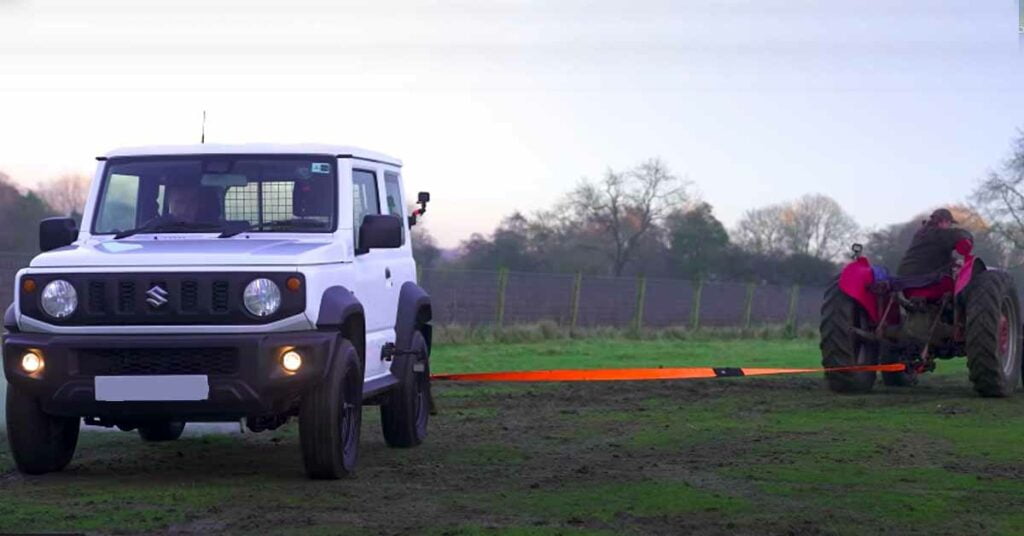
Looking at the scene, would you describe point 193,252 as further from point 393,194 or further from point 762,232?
point 762,232

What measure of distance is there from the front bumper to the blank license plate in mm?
→ 47

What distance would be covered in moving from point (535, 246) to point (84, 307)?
1706 inches

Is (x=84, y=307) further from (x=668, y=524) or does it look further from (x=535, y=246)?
(x=535, y=246)

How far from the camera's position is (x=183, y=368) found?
883 cm

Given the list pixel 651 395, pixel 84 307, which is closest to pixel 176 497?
pixel 84 307

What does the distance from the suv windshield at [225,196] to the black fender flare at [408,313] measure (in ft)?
4.11

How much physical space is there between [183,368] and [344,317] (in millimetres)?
972

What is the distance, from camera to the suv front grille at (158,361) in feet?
28.9

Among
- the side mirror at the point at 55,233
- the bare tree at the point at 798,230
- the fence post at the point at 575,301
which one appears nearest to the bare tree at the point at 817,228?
the bare tree at the point at 798,230

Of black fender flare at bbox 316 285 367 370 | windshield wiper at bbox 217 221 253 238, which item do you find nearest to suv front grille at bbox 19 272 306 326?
black fender flare at bbox 316 285 367 370

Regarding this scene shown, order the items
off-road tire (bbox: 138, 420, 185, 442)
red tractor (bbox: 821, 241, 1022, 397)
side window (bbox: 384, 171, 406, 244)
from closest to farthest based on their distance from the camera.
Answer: side window (bbox: 384, 171, 406, 244) < off-road tire (bbox: 138, 420, 185, 442) < red tractor (bbox: 821, 241, 1022, 397)

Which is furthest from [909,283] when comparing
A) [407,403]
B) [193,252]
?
[193,252]

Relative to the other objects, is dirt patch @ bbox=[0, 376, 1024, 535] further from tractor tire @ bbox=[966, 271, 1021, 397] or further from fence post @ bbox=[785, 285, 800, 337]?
fence post @ bbox=[785, 285, 800, 337]

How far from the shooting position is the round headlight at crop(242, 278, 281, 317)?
349 inches
